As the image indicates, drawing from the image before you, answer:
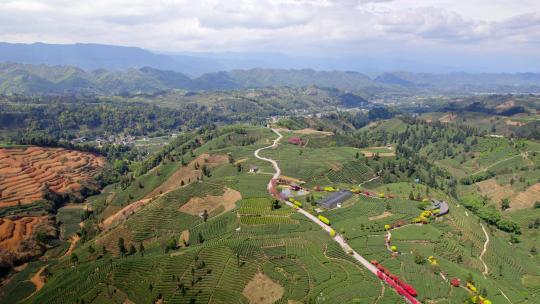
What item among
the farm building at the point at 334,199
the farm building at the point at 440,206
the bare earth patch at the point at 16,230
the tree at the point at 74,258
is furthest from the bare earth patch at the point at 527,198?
the bare earth patch at the point at 16,230

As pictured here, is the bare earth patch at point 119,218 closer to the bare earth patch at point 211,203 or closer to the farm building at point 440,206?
the bare earth patch at point 211,203

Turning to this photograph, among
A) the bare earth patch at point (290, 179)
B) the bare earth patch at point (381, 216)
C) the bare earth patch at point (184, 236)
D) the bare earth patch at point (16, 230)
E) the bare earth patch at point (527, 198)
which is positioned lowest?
the bare earth patch at point (16, 230)

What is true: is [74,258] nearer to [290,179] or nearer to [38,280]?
[38,280]

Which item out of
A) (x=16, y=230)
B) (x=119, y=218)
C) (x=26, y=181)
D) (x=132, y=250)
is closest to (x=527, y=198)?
(x=132, y=250)

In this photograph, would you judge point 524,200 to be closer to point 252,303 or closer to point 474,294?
point 474,294

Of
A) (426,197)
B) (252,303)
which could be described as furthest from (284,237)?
(426,197)
